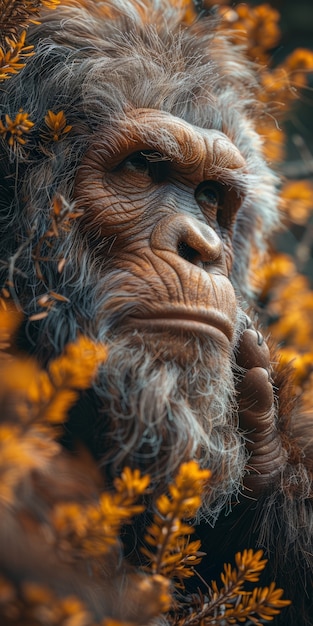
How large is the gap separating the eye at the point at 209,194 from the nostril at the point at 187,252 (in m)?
0.35

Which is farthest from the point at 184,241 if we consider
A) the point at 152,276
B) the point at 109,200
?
the point at 109,200

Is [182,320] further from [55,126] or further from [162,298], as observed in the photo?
[55,126]

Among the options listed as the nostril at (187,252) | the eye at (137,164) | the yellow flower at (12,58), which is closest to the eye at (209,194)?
the eye at (137,164)

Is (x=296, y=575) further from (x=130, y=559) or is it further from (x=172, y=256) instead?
(x=172, y=256)

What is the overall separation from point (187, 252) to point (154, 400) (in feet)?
1.37

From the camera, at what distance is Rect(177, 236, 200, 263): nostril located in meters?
1.94

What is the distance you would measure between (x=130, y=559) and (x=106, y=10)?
1.71 m

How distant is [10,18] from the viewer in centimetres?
185

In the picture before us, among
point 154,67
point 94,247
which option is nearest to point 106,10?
point 154,67

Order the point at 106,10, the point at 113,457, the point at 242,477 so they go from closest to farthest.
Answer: the point at 113,457 < the point at 242,477 < the point at 106,10

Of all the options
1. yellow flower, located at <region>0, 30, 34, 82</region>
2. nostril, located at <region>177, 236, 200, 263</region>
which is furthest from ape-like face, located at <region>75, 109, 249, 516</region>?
yellow flower, located at <region>0, 30, 34, 82</region>

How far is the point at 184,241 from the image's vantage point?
1.93m

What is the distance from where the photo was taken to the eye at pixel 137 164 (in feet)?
6.80

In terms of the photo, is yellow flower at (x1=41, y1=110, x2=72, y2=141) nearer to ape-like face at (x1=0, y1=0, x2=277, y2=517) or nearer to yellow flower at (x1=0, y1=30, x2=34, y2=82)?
ape-like face at (x1=0, y1=0, x2=277, y2=517)
